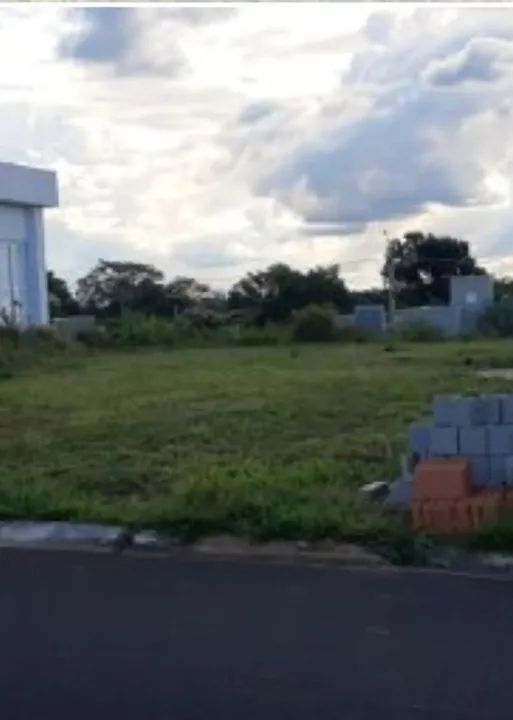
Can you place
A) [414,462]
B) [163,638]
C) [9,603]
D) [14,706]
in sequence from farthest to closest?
[414,462], [9,603], [163,638], [14,706]

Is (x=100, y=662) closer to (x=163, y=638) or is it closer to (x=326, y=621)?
(x=163, y=638)

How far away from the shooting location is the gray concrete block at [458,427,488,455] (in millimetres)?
10500

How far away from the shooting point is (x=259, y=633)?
7.43 metres

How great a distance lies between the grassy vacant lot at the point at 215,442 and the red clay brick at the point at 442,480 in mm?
343

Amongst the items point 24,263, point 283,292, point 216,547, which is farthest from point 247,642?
point 283,292

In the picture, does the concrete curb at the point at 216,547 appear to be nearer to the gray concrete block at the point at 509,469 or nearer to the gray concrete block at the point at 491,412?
the gray concrete block at the point at 509,469

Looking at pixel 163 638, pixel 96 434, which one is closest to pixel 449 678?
pixel 163 638

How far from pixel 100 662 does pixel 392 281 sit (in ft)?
201

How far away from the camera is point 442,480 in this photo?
401 inches

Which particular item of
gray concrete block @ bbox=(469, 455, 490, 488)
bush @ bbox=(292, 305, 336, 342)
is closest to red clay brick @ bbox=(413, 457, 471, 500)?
gray concrete block @ bbox=(469, 455, 490, 488)

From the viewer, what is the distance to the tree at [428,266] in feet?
237

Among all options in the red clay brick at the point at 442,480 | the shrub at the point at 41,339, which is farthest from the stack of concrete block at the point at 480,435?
the shrub at the point at 41,339

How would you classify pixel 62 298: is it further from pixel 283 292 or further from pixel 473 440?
pixel 473 440

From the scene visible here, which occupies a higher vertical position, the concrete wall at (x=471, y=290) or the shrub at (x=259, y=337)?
the concrete wall at (x=471, y=290)
